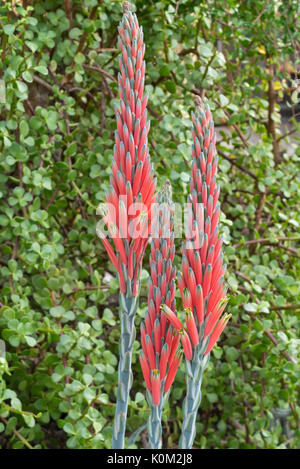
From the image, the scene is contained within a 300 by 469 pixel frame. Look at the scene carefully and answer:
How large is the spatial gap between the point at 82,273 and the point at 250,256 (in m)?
0.50

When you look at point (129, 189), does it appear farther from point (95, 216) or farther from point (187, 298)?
point (95, 216)

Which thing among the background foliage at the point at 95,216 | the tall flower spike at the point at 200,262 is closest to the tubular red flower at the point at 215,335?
the tall flower spike at the point at 200,262

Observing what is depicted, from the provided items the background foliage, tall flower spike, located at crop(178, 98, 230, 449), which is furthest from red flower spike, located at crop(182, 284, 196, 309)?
the background foliage

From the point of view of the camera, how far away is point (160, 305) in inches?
19.7

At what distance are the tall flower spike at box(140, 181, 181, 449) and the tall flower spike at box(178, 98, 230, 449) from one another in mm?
14

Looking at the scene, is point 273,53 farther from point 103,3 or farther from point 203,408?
point 203,408

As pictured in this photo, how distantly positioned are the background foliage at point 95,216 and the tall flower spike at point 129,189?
1.60ft

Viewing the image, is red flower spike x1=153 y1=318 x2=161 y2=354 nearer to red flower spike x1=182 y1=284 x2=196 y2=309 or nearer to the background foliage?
red flower spike x1=182 y1=284 x2=196 y2=309

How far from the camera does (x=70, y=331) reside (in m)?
1.07

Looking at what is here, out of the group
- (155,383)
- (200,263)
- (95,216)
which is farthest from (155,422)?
(95,216)

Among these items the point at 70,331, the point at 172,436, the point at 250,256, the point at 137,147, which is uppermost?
the point at 137,147

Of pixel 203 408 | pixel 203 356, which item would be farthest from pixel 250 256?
pixel 203 356

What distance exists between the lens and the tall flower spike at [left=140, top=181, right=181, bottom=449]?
50 centimetres

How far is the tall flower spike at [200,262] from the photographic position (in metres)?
0.49
